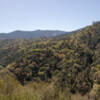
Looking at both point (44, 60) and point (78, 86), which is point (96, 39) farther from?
point (78, 86)

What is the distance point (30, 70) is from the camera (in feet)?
185

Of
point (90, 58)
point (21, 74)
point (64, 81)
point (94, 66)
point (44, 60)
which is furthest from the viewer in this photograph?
point (44, 60)

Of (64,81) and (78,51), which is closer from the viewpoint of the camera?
(64,81)

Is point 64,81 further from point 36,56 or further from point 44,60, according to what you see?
point 36,56

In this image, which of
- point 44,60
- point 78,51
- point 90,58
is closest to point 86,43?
point 78,51

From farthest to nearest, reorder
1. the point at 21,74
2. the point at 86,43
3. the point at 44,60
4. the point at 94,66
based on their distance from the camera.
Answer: the point at 86,43, the point at 44,60, the point at 21,74, the point at 94,66

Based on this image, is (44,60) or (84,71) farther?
(44,60)

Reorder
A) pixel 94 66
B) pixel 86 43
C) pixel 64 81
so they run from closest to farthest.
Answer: pixel 64 81, pixel 94 66, pixel 86 43

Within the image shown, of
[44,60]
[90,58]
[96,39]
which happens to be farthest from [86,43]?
[44,60]

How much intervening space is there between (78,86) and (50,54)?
29.1 metres

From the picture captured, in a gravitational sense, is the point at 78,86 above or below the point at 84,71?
below

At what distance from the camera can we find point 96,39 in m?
75.7

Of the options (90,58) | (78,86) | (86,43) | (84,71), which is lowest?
(78,86)

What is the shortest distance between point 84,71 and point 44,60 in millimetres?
22326
